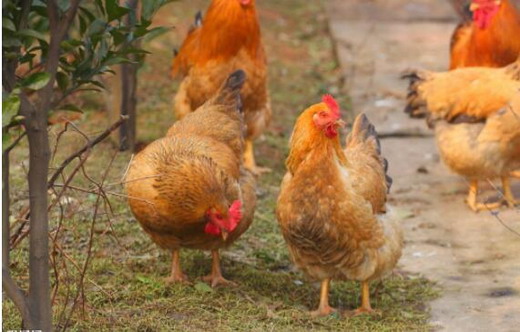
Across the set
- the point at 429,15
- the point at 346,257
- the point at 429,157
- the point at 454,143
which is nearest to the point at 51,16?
the point at 346,257

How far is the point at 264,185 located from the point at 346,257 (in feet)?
9.08

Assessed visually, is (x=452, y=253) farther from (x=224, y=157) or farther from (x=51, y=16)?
(x=51, y=16)

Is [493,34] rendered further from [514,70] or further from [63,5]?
[63,5]

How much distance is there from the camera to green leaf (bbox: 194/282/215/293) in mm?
5719

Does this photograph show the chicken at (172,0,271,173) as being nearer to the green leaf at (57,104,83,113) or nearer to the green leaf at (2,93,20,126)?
the green leaf at (57,104,83,113)

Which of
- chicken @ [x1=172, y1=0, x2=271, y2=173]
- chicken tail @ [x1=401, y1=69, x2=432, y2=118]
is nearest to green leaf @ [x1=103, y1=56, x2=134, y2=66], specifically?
chicken @ [x1=172, y1=0, x2=271, y2=173]

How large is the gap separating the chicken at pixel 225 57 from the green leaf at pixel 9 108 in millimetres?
4341

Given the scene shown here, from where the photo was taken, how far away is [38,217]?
3.83 m

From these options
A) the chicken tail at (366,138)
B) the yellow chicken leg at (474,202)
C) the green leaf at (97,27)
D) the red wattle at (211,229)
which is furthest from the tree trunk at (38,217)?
Result: the yellow chicken leg at (474,202)

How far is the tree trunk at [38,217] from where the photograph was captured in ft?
12.1

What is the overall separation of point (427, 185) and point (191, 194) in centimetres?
334

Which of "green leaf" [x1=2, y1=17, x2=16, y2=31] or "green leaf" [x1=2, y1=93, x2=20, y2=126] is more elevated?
"green leaf" [x1=2, y1=17, x2=16, y2=31]

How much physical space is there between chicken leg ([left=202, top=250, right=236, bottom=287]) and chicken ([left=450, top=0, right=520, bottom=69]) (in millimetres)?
3337

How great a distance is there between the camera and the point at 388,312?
5543mm
